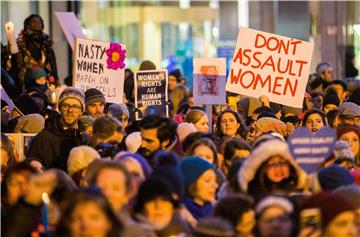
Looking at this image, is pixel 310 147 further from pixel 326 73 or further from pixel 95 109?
pixel 326 73

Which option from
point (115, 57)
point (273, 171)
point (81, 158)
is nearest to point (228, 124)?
point (115, 57)

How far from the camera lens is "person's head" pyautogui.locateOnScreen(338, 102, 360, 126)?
57.1 feet

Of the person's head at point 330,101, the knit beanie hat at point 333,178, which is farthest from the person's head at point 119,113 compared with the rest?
the knit beanie hat at point 333,178

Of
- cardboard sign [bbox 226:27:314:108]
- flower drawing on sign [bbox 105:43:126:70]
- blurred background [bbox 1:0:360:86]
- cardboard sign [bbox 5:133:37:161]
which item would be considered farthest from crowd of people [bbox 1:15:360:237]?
blurred background [bbox 1:0:360:86]

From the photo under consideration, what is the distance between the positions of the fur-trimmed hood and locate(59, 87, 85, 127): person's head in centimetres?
401

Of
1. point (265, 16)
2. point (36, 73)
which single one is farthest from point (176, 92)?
point (265, 16)

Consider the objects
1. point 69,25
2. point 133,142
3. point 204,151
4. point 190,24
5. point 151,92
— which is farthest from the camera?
point 190,24

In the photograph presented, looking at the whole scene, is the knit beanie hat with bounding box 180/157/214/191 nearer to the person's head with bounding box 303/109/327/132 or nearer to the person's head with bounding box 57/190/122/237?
the person's head with bounding box 57/190/122/237

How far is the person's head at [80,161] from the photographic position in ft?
42.1

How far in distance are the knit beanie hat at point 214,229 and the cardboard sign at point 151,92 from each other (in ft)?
25.7

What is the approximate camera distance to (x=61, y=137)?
15.5 metres

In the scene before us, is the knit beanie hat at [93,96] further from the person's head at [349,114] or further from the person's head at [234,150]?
the person's head at [234,150]

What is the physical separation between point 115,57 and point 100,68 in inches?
8.0

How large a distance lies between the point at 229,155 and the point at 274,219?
11.7ft
